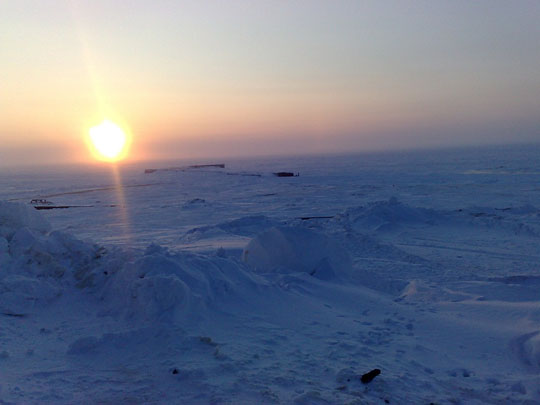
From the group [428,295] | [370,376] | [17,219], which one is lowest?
[428,295]

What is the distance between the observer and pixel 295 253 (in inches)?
342

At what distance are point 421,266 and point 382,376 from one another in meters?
6.77

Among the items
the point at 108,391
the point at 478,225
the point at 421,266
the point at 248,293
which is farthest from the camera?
the point at 478,225

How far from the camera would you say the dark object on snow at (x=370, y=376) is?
13.1ft

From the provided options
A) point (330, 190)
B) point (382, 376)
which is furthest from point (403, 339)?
point (330, 190)

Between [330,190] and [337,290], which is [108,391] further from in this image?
[330,190]

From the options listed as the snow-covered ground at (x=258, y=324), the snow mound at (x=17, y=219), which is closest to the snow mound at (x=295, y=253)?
the snow-covered ground at (x=258, y=324)

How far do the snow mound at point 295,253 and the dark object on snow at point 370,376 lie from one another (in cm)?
423

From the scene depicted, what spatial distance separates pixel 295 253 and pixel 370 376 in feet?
15.5

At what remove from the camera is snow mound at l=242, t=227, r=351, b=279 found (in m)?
8.50

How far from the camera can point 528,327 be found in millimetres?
5672

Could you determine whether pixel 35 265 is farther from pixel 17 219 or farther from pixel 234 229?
→ pixel 234 229

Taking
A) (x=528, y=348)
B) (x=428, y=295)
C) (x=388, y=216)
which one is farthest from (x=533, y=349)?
(x=388, y=216)

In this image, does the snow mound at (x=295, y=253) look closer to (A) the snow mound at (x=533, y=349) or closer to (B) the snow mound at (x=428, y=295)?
(B) the snow mound at (x=428, y=295)
